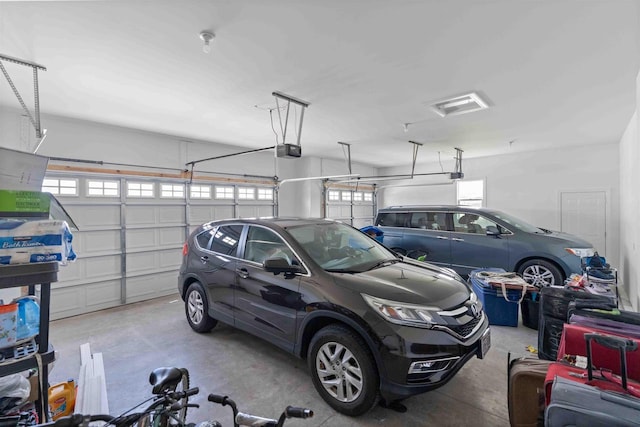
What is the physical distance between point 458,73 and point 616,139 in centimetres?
589

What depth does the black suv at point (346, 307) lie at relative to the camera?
81.1 inches

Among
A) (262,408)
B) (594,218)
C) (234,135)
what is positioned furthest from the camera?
(594,218)

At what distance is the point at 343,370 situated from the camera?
2.26m

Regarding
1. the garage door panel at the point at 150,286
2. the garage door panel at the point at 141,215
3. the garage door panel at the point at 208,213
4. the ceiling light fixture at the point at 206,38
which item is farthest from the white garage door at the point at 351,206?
the ceiling light fixture at the point at 206,38

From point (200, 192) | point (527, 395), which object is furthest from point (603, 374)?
point (200, 192)

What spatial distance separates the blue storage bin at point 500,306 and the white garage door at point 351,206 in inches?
206

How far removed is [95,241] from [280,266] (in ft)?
13.5

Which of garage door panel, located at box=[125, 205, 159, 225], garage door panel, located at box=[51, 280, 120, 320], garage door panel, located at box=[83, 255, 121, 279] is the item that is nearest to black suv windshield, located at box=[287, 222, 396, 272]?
garage door panel, located at box=[125, 205, 159, 225]

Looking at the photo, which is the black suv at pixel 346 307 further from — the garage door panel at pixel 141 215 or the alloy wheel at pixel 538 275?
the alloy wheel at pixel 538 275

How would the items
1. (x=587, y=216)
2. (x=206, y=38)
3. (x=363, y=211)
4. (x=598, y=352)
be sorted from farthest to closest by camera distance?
(x=363, y=211)
(x=587, y=216)
(x=206, y=38)
(x=598, y=352)

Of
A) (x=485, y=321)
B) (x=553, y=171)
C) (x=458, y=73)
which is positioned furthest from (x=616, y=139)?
(x=485, y=321)

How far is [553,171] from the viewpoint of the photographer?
290 inches

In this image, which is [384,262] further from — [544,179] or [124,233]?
[544,179]

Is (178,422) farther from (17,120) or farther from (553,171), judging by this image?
(553,171)
